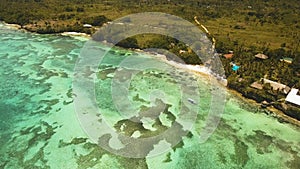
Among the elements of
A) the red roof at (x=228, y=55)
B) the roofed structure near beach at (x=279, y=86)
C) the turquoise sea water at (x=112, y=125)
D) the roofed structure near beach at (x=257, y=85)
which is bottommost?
the turquoise sea water at (x=112, y=125)

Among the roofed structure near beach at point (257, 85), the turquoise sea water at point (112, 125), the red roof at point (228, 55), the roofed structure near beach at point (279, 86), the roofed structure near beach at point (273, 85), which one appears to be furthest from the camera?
the red roof at point (228, 55)

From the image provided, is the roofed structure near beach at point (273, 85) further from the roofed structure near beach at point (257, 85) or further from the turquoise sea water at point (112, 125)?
the turquoise sea water at point (112, 125)

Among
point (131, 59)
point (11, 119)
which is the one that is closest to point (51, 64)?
point (131, 59)

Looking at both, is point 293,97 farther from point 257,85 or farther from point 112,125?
point 112,125

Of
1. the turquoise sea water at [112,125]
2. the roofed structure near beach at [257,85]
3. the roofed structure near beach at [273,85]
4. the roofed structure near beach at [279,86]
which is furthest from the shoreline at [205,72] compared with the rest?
the roofed structure near beach at [279,86]

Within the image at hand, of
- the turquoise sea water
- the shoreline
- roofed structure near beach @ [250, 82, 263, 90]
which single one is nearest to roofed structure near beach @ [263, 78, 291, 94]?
roofed structure near beach @ [250, 82, 263, 90]

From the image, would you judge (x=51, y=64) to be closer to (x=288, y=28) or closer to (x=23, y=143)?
(x=23, y=143)

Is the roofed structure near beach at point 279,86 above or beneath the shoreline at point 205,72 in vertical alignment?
above

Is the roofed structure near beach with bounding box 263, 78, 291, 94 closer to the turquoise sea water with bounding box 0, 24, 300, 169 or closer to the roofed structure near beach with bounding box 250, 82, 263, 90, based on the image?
the roofed structure near beach with bounding box 250, 82, 263, 90
